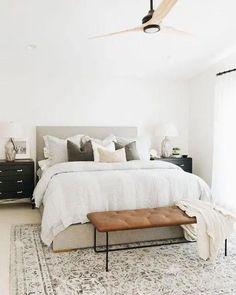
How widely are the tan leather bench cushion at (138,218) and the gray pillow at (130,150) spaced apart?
159cm

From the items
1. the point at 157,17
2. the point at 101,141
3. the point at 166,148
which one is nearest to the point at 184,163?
the point at 166,148

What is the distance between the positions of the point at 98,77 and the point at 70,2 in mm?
2454

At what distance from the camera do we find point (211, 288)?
8.57 feet

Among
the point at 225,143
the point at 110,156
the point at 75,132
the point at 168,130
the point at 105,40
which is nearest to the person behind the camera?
the point at 105,40

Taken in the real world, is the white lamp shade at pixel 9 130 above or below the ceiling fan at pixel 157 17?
below

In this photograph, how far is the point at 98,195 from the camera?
3.47 metres

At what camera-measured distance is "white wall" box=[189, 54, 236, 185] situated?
559cm

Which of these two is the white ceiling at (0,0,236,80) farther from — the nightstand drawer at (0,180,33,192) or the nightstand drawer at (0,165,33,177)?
the nightstand drawer at (0,180,33,192)

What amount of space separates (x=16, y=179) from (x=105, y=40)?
7.97 feet

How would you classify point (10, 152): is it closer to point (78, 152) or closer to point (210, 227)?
point (78, 152)

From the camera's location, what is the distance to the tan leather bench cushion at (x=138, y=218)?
2.97 metres

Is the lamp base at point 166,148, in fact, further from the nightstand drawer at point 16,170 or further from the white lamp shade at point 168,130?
the nightstand drawer at point 16,170

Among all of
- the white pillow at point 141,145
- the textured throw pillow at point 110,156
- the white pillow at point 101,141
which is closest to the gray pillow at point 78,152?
the textured throw pillow at point 110,156

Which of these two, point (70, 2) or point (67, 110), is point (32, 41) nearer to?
point (70, 2)
